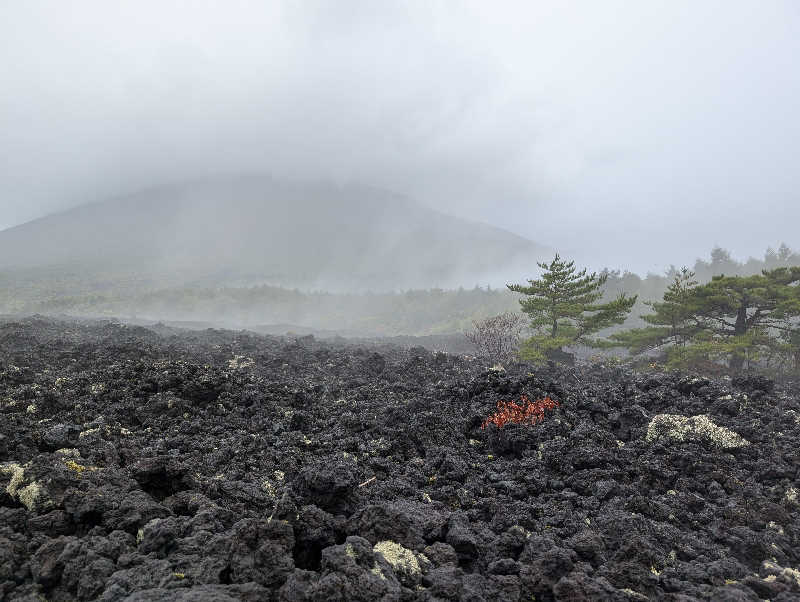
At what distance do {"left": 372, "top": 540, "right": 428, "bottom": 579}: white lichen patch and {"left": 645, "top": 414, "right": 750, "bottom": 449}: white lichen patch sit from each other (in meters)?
3.88

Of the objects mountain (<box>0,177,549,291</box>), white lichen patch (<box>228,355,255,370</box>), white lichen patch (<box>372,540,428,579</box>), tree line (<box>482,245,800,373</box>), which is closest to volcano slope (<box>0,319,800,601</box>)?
white lichen patch (<box>372,540,428,579</box>)

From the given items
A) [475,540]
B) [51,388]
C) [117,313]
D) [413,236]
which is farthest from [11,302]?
[413,236]

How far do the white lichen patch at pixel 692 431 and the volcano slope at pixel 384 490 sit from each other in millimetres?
22

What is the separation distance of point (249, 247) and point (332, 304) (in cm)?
8664

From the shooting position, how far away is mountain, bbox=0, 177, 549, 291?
90.6 m

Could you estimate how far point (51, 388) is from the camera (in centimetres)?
643

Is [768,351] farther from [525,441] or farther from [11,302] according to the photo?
[11,302]

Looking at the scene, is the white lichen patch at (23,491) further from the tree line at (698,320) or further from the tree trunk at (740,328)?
the tree trunk at (740,328)

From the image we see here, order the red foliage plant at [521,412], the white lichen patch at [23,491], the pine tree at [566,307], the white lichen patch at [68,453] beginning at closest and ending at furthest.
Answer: the white lichen patch at [23,491] → the white lichen patch at [68,453] → the red foliage plant at [521,412] → the pine tree at [566,307]

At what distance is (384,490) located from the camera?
4.47m

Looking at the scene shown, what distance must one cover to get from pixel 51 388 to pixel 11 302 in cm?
4830

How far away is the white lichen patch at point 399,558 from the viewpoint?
2.99 m

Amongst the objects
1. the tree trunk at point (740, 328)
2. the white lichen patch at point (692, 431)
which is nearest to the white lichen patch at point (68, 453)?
the white lichen patch at point (692, 431)

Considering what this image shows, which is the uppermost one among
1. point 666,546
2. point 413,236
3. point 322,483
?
point 413,236
